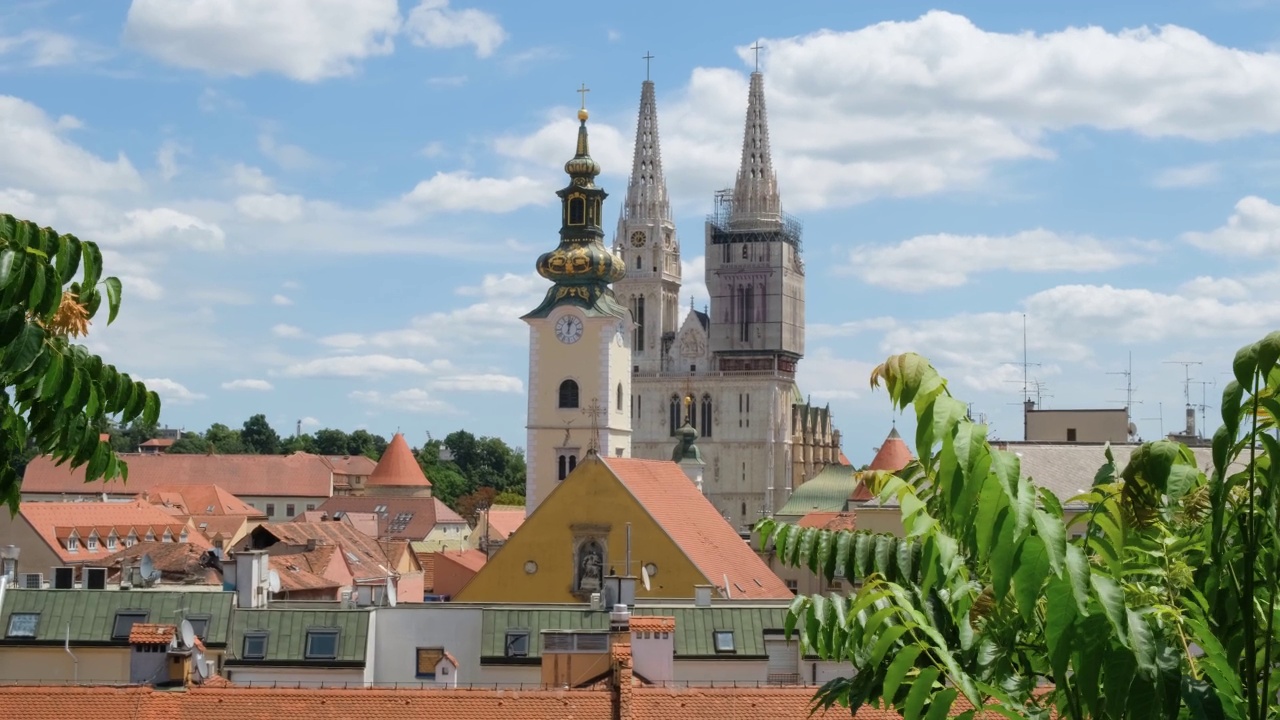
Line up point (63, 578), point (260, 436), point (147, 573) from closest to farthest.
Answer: point (63, 578)
point (147, 573)
point (260, 436)

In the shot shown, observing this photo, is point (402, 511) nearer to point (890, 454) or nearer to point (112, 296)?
point (890, 454)

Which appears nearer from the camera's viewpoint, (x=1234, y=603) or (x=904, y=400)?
(x=904, y=400)

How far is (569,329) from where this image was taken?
6888 cm

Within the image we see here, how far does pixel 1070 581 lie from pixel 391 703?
584 inches

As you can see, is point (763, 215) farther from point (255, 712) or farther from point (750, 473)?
point (255, 712)

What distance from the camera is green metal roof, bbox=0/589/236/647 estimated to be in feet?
90.9

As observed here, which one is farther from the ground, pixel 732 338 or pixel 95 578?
pixel 732 338

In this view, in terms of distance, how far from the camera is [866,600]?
650 centimetres

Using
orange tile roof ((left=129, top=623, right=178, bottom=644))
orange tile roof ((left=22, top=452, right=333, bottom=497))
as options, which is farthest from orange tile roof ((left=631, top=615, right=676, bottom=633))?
orange tile roof ((left=22, top=452, right=333, bottom=497))

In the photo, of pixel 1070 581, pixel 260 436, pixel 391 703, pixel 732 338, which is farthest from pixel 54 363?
pixel 260 436

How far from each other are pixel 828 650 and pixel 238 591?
22.5 meters

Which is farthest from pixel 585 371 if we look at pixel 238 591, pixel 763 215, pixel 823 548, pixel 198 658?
pixel 763 215

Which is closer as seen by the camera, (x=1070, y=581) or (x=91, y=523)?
(x=1070, y=581)

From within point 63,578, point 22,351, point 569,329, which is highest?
point 569,329
